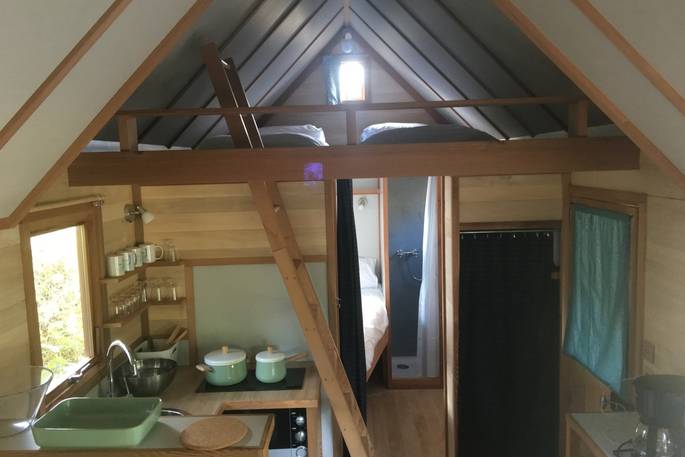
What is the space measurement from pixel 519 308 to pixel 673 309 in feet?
3.99

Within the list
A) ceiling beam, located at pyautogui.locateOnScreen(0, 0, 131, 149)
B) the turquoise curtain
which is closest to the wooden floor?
the turquoise curtain

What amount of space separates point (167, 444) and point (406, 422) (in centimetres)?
327

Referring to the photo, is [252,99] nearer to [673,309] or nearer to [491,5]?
[491,5]

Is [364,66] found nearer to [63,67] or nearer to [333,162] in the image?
[333,162]

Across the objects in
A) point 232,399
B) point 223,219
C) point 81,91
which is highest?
point 81,91

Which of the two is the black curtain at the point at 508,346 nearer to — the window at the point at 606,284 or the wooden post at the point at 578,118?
the window at the point at 606,284

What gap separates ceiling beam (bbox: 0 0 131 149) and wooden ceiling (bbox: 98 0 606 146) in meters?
0.88

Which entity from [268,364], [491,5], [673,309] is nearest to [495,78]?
[491,5]

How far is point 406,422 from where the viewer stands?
4.56m

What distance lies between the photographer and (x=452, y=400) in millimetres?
3631

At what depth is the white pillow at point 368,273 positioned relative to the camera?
5.35 meters

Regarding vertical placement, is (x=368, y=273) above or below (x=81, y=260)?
below

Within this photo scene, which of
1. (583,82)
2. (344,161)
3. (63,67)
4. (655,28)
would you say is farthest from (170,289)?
(655,28)

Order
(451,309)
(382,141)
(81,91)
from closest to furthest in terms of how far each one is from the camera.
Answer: (81,91) → (382,141) → (451,309)
